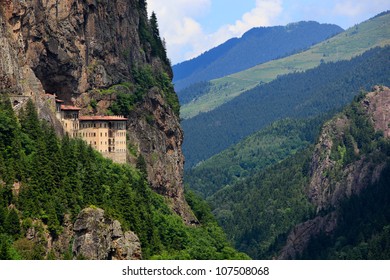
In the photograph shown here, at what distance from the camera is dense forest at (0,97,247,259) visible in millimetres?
115062

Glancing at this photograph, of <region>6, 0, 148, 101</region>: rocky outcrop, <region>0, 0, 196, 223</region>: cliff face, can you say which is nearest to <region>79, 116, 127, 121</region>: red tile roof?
<region>0, 0, 196, 223</region>: cliff face

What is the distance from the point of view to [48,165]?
12512 centimetres

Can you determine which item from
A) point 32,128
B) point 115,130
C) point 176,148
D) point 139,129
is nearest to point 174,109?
point 176,148

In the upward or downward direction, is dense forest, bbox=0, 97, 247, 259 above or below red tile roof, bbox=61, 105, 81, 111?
below

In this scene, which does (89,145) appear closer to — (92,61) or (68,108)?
(68,108)

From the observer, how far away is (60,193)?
123m

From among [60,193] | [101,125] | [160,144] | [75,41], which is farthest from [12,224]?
[160,144]

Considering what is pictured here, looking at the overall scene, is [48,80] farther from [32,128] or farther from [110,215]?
[110,215]

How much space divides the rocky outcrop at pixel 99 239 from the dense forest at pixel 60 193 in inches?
59.3

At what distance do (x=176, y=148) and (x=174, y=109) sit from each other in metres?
9.09

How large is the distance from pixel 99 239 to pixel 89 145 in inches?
996

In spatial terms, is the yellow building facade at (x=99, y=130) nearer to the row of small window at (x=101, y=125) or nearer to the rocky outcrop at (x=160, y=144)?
the row of small window at (x=101, y=125)

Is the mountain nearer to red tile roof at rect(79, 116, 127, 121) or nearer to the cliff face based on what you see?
the cliff face

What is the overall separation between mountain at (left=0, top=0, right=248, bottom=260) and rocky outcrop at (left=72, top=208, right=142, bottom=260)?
0.40 feet
